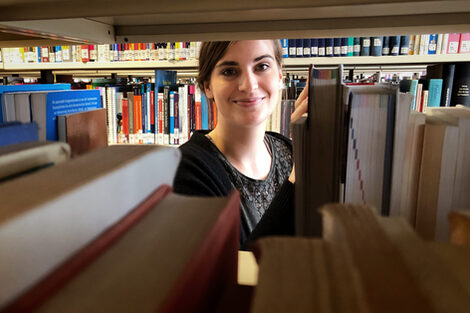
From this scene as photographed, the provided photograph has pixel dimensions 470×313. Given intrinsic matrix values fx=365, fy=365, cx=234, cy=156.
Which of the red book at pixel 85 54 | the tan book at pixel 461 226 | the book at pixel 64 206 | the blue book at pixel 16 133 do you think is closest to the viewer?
the book at pixel 64 206

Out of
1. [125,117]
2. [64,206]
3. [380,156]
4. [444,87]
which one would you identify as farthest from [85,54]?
[64,206]

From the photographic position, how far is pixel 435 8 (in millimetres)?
514

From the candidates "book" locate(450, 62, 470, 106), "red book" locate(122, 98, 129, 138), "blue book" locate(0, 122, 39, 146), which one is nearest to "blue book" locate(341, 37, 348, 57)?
"book" locate(450, 62, 470, 106)

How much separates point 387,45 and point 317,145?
6.09ft

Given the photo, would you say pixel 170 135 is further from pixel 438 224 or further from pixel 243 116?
pixel 438 224

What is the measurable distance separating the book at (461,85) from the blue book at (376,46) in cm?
41

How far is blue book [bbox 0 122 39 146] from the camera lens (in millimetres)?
403

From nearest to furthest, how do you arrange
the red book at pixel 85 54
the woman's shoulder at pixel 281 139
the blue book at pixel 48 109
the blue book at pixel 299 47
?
the blue book at pixel 48 109 → the woman's shoulder at pixel 281 139 → the blue book at pixel 299 47 → the red book at pixel 85 54

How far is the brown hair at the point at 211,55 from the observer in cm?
123

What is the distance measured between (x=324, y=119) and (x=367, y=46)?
1.85 meters

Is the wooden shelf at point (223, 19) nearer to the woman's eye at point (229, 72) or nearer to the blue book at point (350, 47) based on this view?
the woman's eye at point (229, 72)

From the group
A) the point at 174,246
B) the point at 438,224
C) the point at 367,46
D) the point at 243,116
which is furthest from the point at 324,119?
the point at 367,46

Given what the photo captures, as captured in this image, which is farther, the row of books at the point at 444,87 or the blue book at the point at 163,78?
the blue book at the point at 163,78

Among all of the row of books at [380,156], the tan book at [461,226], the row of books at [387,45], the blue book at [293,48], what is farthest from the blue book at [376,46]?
the tan book at [461,226]
